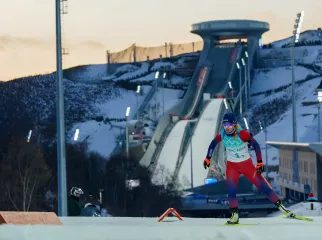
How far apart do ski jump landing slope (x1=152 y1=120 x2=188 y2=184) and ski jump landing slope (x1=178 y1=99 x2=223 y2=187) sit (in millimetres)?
1242

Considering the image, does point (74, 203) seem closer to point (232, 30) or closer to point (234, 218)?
point (234, 218)

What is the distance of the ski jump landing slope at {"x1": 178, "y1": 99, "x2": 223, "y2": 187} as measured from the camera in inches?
3228

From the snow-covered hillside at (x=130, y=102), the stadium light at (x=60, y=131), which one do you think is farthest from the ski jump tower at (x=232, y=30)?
the stadium light at (x=60, y=131)

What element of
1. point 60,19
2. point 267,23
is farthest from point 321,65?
point 60,19

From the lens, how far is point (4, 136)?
8244cm

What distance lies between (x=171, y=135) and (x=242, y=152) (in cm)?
8517

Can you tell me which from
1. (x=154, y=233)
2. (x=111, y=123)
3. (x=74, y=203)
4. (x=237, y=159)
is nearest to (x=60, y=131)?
(x=74, y=203)

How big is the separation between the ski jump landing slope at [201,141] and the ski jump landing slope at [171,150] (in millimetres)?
1242

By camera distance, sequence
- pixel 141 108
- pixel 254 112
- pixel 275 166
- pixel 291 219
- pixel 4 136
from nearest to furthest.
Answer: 1. pixel 291 219
2. pixel 4 136
3. pixel 275 166
4. pixel 141 108
5. pixel 254 112

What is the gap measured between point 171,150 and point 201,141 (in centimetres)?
306

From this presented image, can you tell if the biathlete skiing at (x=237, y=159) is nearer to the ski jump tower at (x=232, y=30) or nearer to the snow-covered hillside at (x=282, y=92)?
the snow-covered hillside at (x=282, y=92)

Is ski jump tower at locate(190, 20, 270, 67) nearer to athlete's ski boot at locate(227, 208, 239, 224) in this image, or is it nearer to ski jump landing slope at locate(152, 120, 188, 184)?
ski jump landing slope at locate(152, 120, 188, 184)

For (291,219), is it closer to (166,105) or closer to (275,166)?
(275,166)

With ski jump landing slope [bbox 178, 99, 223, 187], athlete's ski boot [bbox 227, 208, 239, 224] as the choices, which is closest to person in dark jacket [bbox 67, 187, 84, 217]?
athlete's ski boot [bbox 227, 208, 239, 224]
